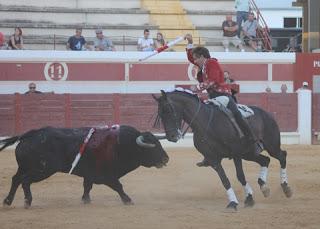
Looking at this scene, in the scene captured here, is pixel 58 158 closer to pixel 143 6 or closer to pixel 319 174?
pixel 319 174

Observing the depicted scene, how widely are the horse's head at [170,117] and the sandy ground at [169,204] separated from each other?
0.70 m

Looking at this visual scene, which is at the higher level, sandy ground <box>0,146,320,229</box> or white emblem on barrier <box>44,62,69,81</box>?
white emblem on barrier <box>44,62,69,81</box>

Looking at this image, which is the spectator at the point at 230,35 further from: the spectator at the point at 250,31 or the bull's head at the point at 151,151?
the bull's head at the point at 151,151

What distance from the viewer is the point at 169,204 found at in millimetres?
7684

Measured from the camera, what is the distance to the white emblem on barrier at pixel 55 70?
16250mm

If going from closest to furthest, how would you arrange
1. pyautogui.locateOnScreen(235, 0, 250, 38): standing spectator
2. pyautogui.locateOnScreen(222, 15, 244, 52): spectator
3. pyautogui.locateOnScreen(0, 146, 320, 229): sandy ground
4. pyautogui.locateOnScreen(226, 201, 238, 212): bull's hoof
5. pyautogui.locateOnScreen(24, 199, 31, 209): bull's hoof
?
pyautogui.locateOnScreen(0, 146, 320, 229): sandy ground
pyautogui.locateOnScreen(226, 201, 238, 212): bull's hoof
pyautogui.locateOnScreen(24, 199, 31, 209): bull's hoof
pyautogui.locateOnScreen(222, 15, 244, 52): spectator
pyautogui.locateOnScreen(235, 0, 250, 38): standing spectator

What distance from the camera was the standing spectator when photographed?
19891mm

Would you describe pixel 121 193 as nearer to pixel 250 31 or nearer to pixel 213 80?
pixel 213 80

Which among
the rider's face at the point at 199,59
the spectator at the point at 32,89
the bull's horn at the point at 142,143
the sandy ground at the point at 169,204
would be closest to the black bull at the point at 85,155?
the bull's horn at the point at 142,143

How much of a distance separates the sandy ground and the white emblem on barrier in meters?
5.05

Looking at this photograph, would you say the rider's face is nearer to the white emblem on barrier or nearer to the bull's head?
the bull's head

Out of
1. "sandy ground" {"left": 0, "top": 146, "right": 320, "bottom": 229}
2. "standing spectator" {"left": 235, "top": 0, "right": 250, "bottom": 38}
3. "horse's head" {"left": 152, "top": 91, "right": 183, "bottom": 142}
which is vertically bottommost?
"sandy ground" {"left": 0, "top": 146, "right": 320, "bottom": 229}

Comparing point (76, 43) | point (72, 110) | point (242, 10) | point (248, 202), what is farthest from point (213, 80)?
point (242, 10)

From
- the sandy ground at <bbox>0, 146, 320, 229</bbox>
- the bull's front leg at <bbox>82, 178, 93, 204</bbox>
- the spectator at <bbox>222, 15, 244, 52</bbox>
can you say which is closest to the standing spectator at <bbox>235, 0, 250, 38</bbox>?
the spectator at <bbox>222, 15, 244, 52</bbox>
